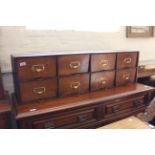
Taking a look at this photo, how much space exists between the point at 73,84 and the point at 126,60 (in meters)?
0.63

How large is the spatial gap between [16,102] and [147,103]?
1251mm

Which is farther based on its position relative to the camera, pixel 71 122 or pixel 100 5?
pixel 71 122

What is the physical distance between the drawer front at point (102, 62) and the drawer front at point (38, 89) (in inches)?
15.3

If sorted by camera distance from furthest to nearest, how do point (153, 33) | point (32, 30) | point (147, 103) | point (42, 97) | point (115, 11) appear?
1. point (153, 33)
2. point (147, 103)
3. point (32, 30)
4. point (42, 97)
5. point (115, 11)

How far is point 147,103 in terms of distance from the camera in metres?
1.84

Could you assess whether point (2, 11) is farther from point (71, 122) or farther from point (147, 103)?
point (147, 103)

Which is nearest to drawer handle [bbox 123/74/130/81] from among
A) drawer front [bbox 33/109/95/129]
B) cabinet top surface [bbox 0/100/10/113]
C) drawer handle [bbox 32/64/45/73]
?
drawer front [bbox 33/109/95/129]

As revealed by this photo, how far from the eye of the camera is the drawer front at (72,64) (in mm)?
1471

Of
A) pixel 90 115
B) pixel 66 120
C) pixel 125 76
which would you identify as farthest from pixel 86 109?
pixel 125 76

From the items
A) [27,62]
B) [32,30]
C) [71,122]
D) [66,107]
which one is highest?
[32,30]

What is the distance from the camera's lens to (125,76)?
1.85 m

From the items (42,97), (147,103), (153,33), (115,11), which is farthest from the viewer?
(153,33)
